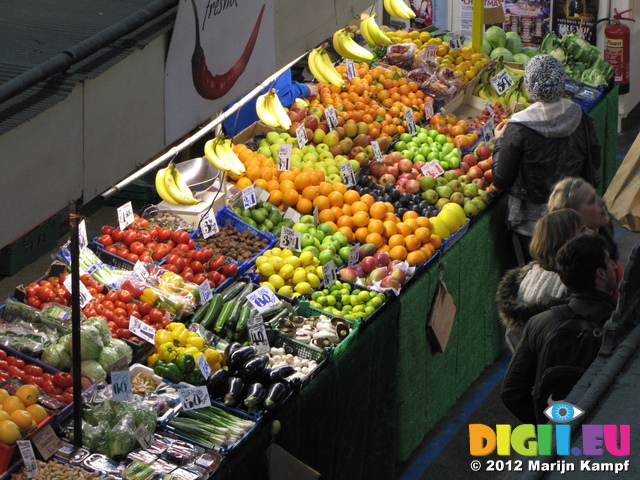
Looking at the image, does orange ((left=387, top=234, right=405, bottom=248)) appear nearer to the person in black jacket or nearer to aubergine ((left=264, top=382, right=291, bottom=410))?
aubergine ((left=264, top=382, right=291, bottom=410))

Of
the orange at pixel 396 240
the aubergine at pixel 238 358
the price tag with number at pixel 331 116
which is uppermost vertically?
the price tag with number at pixel 331 116

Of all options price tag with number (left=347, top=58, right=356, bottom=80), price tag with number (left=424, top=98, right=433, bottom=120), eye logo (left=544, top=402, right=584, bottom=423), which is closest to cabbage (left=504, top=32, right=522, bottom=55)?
price tag with number (left=424, top=98, right=433, bottom=120)

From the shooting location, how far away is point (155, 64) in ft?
9.84

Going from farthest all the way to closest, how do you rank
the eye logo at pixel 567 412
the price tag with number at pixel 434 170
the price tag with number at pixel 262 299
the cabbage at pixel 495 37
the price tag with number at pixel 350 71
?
1. the cabbage at pixel 495 37
2. the price tag with number at pixel 350 71
3. the price tag with number at pixel 434 170
4. the price tag with number at pixel 262 299
5. the eye logo at pixel 567 412

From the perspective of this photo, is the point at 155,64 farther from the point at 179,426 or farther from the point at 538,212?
the point at 538,212

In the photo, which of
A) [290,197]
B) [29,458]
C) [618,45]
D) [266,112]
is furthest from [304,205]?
[618,45]

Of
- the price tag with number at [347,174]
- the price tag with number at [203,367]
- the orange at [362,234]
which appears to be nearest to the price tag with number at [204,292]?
the price tag with number at [203,367]

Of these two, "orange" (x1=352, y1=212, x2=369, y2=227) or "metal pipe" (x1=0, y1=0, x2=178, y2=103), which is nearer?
"metal pipe" (x1=0, y1=0, x2=178, y2=103)

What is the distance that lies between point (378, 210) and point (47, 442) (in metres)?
2.67

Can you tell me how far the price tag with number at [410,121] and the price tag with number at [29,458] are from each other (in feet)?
13.5

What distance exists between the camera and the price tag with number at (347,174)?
241 inches

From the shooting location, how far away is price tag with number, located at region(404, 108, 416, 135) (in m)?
6.90

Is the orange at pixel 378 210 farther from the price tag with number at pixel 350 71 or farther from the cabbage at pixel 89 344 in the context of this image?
the cabbage at pixel 89 344

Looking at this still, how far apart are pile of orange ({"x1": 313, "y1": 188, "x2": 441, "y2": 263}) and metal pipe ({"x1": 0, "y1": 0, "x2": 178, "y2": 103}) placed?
2734mm
